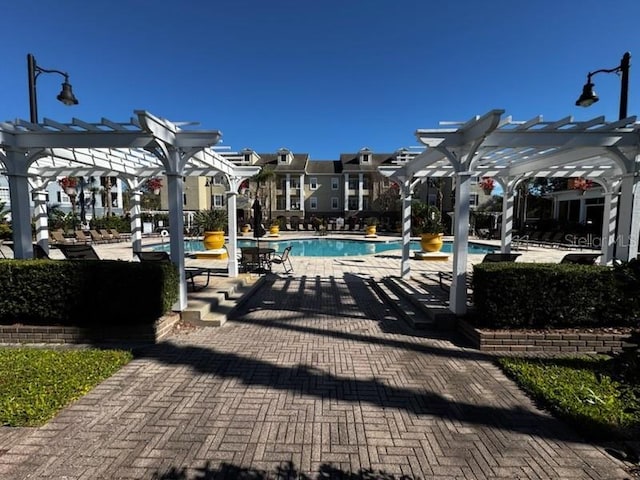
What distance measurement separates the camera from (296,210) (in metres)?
38.8

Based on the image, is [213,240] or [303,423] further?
[213,240]

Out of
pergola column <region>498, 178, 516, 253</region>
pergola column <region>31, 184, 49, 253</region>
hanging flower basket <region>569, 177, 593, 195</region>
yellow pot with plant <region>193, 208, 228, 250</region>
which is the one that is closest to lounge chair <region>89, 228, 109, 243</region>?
pergola column <region>31, 184, 49, 253</region>

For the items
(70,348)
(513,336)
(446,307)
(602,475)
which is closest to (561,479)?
(602,475)

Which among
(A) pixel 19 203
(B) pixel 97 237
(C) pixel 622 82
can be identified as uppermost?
(C) pixel 622 82

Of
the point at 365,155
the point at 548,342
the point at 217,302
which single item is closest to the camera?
the point at 548,342

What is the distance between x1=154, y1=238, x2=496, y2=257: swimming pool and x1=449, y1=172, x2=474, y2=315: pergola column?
12057 mm

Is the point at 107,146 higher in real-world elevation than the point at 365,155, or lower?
lower

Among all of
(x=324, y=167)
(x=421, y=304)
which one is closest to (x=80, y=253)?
(x=421, y=304)

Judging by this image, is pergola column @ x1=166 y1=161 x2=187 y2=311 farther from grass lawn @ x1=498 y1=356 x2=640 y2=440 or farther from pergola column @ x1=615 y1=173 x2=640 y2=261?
pergola column @ x1=615 y1=173 x2=640 y2=261

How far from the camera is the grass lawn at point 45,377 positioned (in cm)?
292

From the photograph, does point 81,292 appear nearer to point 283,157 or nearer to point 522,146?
point 522,146

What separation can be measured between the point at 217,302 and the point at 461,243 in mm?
4498

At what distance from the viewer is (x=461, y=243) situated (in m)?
5.21

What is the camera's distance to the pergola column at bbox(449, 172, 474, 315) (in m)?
5.16
